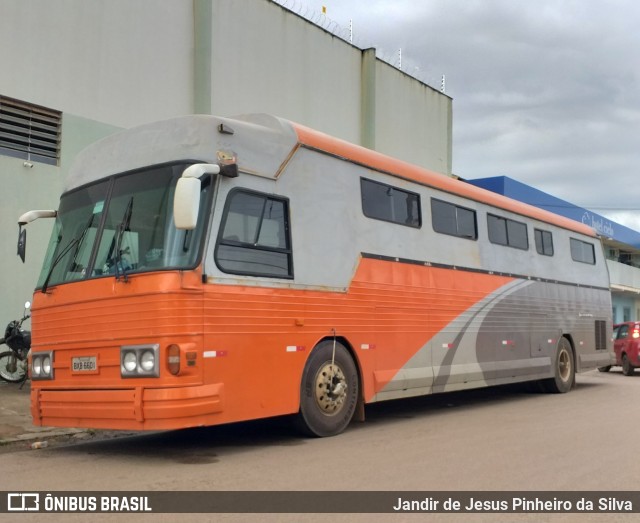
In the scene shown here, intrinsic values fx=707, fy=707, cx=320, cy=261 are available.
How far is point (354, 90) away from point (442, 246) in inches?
436

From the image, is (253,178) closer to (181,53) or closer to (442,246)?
(442,246)

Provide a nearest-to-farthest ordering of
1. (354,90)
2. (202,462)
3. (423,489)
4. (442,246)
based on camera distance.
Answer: (423,489) < (202,462) < (442,246) < (354,90)

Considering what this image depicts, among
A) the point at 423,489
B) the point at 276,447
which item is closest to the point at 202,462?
the point at 276,447

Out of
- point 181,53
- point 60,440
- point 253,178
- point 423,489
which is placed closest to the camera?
point 423,489

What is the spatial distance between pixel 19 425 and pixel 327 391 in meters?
4.13

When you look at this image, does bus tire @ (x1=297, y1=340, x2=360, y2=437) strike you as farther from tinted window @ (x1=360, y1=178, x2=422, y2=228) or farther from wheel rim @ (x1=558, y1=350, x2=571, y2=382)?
wheel rim @ (x1=558, y1=350, x2=571, y2=382)

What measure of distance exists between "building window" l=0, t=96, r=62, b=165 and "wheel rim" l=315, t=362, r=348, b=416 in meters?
7.62

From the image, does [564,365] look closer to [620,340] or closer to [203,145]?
[620,340]

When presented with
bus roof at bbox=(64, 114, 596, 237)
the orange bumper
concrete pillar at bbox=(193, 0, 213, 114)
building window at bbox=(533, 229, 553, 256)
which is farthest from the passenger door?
the orange bumper

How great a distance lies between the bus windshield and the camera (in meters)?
6.76

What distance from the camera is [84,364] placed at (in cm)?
698

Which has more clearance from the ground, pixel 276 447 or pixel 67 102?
pixel 67 102

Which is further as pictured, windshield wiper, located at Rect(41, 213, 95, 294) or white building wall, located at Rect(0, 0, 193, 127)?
white building wall, located at Rect(0, 0, 193, 127)

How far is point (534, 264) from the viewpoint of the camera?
1318 cm
